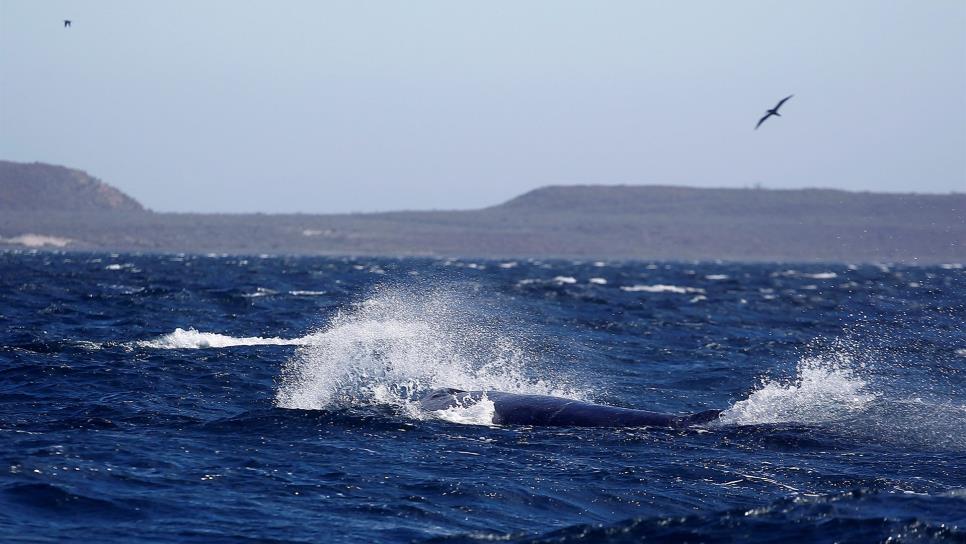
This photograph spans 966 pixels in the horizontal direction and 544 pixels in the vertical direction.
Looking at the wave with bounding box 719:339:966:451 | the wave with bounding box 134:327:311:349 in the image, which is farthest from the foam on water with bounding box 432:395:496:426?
the wave with bounding box 134:327:311:349

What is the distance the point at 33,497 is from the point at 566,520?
5.16 meters

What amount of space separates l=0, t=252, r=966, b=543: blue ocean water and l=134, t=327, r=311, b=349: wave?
0.42 feet

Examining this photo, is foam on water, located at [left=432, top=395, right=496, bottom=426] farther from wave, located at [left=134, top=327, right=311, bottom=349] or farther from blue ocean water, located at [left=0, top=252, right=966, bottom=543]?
wave, located at [left=134, top=327, right=311, bottom=349]

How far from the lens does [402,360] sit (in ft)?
86.2

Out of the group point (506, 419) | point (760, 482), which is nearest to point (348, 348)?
point (506, 419)

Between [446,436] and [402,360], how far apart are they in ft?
29.4

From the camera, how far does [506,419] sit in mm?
18922

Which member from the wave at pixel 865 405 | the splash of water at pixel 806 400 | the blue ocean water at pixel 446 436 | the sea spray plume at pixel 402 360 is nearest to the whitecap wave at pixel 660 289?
the sea spray plume at pixel 402 360

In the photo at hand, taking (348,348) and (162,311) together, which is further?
(162,311)

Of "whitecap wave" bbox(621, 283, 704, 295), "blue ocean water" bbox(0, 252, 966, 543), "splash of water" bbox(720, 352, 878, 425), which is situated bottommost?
"blue ocean water" bbox(0, 252, 966, 543)

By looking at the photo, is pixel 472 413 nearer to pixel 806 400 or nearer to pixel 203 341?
pixel 806 400

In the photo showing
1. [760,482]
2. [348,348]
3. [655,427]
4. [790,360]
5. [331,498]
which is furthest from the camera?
[790,360]

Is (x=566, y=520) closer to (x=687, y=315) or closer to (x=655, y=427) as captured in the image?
(x=655, y=427)

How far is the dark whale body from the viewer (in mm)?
18656
